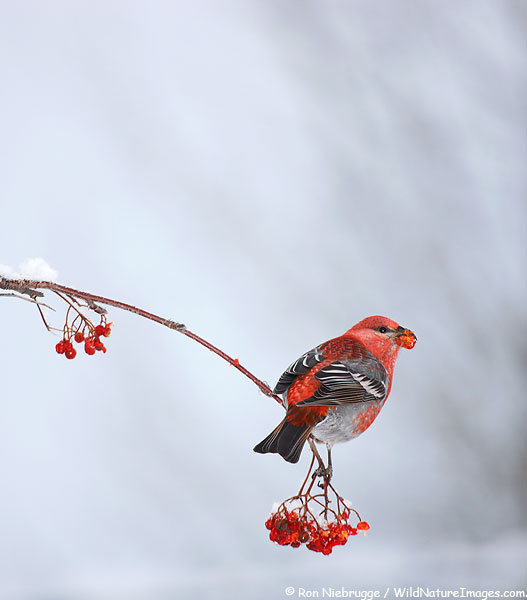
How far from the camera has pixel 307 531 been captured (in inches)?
25.3

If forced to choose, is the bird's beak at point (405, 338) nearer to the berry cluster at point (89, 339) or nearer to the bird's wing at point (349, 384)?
the bird's wing at point (349, 384)

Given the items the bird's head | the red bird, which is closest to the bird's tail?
the red bird

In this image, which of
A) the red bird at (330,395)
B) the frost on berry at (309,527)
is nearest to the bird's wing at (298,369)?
the red bird at (330,395)

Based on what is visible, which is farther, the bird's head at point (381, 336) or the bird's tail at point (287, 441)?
the bird's head at point (381, 336)

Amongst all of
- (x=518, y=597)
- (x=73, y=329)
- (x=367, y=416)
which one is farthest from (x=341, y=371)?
(x=518, y=597)

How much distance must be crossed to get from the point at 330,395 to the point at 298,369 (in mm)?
60

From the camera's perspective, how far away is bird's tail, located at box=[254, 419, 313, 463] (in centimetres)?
63

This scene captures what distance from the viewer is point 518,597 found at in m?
1.46

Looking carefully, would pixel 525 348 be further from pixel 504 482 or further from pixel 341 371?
pixel 341 371

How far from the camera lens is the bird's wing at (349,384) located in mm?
664

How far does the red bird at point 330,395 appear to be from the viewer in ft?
2.16

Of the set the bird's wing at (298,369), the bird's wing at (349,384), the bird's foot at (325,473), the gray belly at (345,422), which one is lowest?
the bird's foot at (325,473)

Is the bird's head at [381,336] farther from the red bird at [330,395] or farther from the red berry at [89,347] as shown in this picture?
the red berry at [89,347]

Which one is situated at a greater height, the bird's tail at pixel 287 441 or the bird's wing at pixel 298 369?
the bird's wing at pixel 298 369
